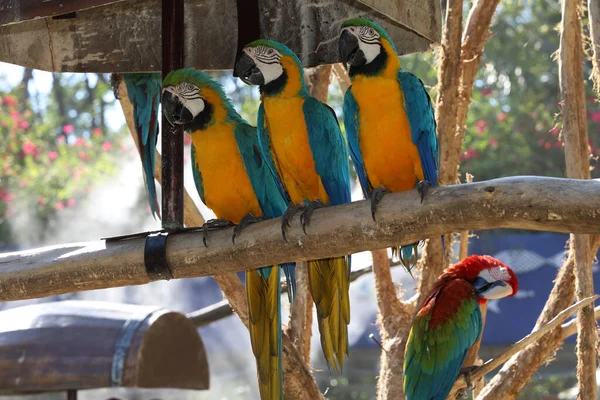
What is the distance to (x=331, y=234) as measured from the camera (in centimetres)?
203

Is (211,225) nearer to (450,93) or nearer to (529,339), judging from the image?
(529,339)

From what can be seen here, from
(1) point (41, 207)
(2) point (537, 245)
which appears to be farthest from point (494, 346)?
(1) point (41, 207)

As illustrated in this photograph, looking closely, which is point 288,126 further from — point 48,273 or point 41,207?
point 41,207

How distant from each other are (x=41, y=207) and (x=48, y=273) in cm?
695

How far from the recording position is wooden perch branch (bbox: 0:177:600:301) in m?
1.67

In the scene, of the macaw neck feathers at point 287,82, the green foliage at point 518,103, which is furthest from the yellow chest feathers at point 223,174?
the green foliage at point 518,103

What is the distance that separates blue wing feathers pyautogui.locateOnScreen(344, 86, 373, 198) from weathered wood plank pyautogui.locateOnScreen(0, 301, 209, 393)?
1524mm

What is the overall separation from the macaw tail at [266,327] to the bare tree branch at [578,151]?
1122 mm

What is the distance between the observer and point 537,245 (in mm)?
6434

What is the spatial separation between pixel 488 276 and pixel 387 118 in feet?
2.83

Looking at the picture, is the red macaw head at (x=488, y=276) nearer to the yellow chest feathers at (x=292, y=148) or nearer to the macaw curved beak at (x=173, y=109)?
the yellow chest feathers at (x=292, y=148)

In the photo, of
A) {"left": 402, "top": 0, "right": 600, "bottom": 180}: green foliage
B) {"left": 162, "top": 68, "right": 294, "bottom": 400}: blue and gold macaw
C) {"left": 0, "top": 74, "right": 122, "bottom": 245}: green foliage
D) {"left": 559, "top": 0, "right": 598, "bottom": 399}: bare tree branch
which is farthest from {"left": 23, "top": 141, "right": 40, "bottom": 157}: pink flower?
{"left": 559, "top": 0, "right": 598, "bottom": 399}: bare tree branch

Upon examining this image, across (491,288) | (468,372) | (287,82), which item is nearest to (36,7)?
(287,82)

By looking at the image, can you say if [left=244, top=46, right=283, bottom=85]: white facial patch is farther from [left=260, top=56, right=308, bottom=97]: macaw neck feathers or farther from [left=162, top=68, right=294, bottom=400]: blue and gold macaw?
[left=162, top=68, right=294, bottom=400]: blue and gold macaw
